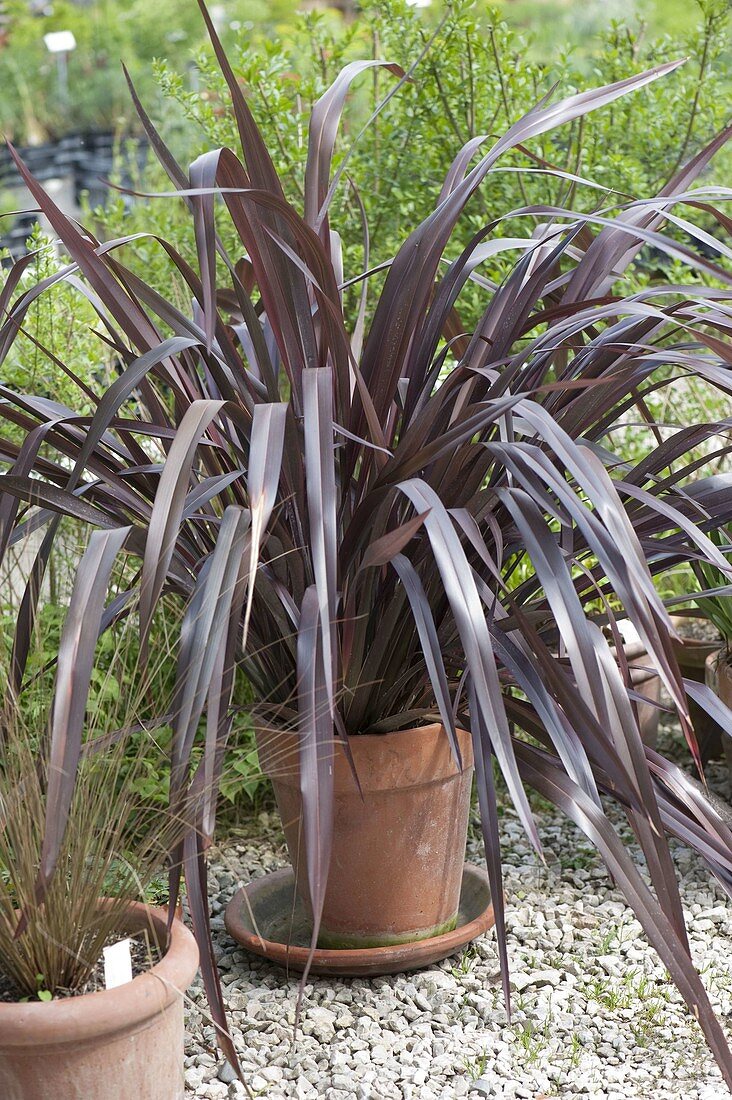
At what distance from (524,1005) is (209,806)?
0.65 metres

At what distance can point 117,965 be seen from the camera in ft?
3.94

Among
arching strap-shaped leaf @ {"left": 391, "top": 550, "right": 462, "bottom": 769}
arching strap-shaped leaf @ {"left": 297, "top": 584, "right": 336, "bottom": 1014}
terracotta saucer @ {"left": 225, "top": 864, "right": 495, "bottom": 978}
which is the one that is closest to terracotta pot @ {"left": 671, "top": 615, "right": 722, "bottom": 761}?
terracotta saucer @ {"left": 225, "top": 864, "right": 495, "bottom": 978}

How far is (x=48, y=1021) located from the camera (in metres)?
1.12

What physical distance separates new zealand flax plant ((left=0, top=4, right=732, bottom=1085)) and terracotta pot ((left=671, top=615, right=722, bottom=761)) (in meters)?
0.78

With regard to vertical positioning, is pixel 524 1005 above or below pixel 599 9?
below

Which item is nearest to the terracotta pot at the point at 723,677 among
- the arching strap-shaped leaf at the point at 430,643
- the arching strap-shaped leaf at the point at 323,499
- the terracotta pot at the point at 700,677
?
the terracotta pot at the point at 700,677

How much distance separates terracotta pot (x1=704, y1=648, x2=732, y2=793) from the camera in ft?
6.82

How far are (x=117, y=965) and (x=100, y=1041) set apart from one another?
7cm

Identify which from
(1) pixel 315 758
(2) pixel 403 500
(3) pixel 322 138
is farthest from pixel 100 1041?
(3) pixel 322 138

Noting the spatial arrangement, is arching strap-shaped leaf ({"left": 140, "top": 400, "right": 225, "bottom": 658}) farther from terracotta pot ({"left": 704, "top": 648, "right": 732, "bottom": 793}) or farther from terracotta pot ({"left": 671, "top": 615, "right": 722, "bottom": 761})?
terracotta pot ({"left": 671, "top": 615, "right": 722, "bottom": 761})

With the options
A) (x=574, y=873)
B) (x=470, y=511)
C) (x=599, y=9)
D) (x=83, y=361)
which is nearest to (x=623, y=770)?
(x=470, y=511)

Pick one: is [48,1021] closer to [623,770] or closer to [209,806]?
[209,806]

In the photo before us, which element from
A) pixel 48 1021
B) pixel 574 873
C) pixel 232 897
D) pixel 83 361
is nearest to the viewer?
pixel 48 1021

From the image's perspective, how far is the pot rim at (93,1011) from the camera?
3.68 feet
